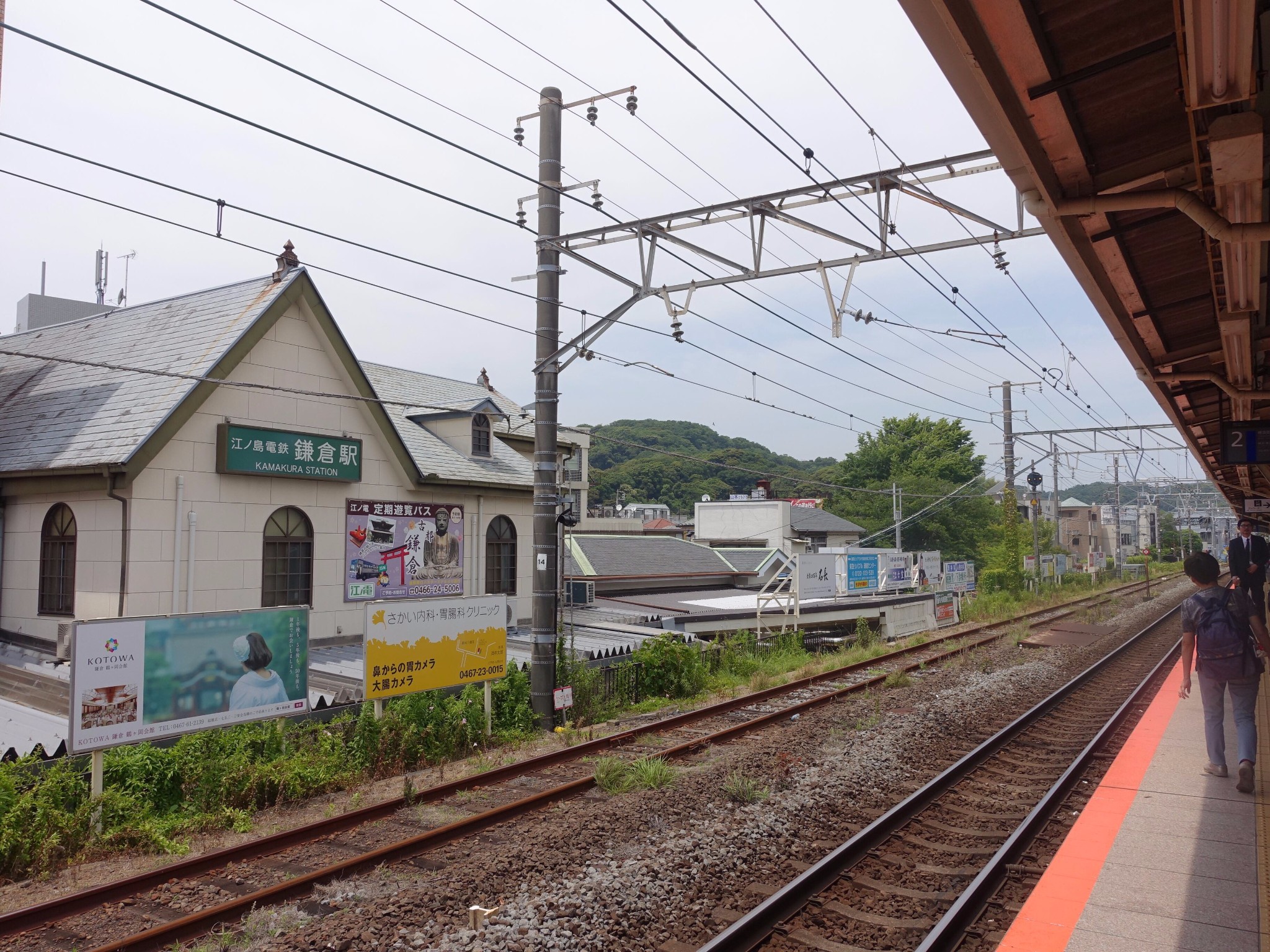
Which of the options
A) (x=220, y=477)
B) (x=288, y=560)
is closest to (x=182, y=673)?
(x=220, y=477)

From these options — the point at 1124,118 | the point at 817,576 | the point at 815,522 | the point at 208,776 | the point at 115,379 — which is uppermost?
the point at 115,379

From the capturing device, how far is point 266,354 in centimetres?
1512

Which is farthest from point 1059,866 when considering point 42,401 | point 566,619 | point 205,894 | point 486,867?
point 42,401

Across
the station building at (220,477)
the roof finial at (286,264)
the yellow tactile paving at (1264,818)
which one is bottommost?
the yellow tactile paving at (1264,818)

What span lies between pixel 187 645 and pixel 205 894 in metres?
3.40

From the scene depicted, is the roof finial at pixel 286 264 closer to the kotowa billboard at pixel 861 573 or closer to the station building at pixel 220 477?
the station building at pixel 220 477

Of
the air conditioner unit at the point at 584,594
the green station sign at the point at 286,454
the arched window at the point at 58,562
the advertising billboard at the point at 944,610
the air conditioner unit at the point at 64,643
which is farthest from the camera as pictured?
the advertising billboard at the point at 944,610

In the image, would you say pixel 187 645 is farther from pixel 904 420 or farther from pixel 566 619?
pixel 904 420

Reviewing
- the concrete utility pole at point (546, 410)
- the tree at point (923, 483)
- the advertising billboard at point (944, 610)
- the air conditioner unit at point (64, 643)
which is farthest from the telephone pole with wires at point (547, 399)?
the tree at point (923, 483)

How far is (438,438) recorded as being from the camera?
20.4m

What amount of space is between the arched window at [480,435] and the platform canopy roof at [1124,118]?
53.4 ft

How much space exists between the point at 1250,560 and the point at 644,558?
68.2 feet

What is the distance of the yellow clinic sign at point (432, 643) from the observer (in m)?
11.5

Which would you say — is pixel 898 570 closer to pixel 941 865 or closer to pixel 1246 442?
pixel 1246 442
